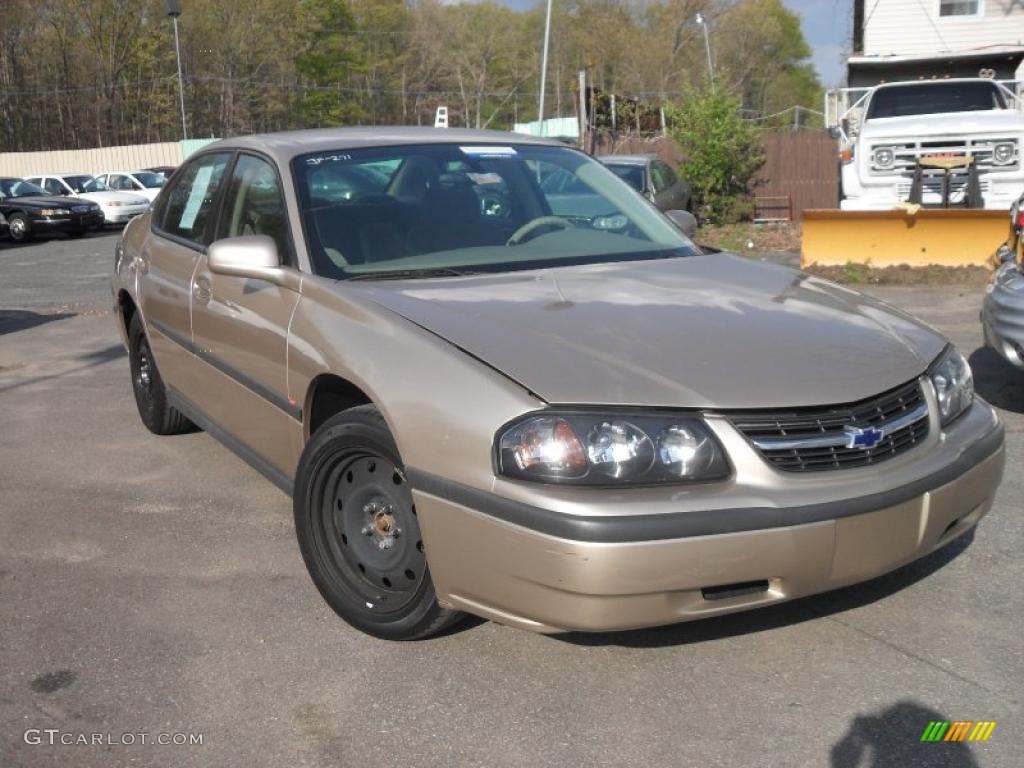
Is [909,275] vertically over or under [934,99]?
under

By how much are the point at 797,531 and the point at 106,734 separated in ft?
6.35

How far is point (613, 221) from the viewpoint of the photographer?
4652mm

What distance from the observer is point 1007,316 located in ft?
18.9

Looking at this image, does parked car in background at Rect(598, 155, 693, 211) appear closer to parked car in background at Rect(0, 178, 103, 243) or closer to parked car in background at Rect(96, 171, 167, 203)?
parked car in background at Rect(0, 178, 103, 243)

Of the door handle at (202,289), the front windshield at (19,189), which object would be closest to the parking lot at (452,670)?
the door handle at (202,289)

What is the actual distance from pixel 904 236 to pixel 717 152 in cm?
817

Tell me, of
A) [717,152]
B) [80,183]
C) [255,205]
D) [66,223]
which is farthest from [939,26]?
[255,205]

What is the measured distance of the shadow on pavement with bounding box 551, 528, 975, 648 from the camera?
348 centimetres

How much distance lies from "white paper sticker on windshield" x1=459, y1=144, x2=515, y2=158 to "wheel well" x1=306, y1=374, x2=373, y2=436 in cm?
138

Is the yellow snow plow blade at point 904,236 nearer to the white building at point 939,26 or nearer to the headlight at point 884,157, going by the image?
the headlight at point 884,157

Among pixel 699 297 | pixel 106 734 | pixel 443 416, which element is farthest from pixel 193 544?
pixel 699 297

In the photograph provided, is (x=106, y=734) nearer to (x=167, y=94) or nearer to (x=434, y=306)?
(x=434, y=306)

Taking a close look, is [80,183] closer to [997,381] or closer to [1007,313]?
[997,381]

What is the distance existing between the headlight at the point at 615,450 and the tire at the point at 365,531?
20.1 inches
